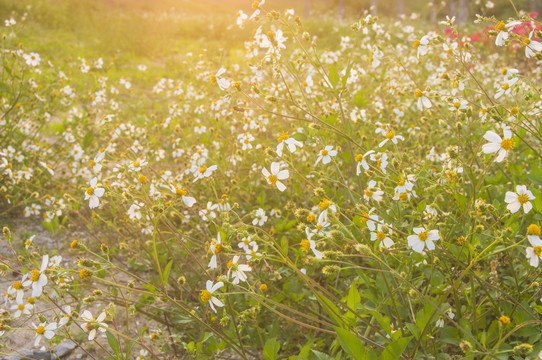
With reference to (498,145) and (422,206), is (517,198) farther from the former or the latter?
(422,206)

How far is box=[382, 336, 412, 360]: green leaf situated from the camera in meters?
1.18

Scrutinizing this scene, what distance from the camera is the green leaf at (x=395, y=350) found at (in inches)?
46.4

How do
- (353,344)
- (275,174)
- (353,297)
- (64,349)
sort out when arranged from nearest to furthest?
(353,344), (353,297), (275,174), (64,349)

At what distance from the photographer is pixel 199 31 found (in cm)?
1214

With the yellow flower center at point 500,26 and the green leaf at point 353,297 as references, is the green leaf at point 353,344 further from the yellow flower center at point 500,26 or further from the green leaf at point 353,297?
the yellow flower center at point 500,26

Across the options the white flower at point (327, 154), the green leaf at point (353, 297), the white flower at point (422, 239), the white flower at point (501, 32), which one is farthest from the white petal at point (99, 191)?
the white flower at point (501, 32)

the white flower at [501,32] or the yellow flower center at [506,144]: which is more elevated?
the white flower at [501,32]

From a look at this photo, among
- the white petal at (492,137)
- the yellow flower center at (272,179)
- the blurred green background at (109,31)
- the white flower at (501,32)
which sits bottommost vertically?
the yellow flower center at (272,179)

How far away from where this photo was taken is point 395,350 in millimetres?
1187

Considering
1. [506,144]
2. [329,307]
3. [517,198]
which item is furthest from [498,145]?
[329,307]

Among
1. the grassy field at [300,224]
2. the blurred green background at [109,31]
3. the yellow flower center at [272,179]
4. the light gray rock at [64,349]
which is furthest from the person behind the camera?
the blurred green background at [109,31]

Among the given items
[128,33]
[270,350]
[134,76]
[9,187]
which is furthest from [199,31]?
[270,350]

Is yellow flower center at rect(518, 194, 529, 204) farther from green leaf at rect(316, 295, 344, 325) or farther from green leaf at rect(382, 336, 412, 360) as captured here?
green leaf at rect(316, 295, 344, 325)

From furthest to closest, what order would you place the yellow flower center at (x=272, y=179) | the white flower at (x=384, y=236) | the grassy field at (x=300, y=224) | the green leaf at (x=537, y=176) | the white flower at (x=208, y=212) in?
1. the white flower at (x=208, y=212)
2. the yellow flower center at (x=272, y=179)
3. the green leaf at (x=537, y=176)
4. the grassy field at (x=300, y=224)
5. the white flower at (x=384, y=236)
